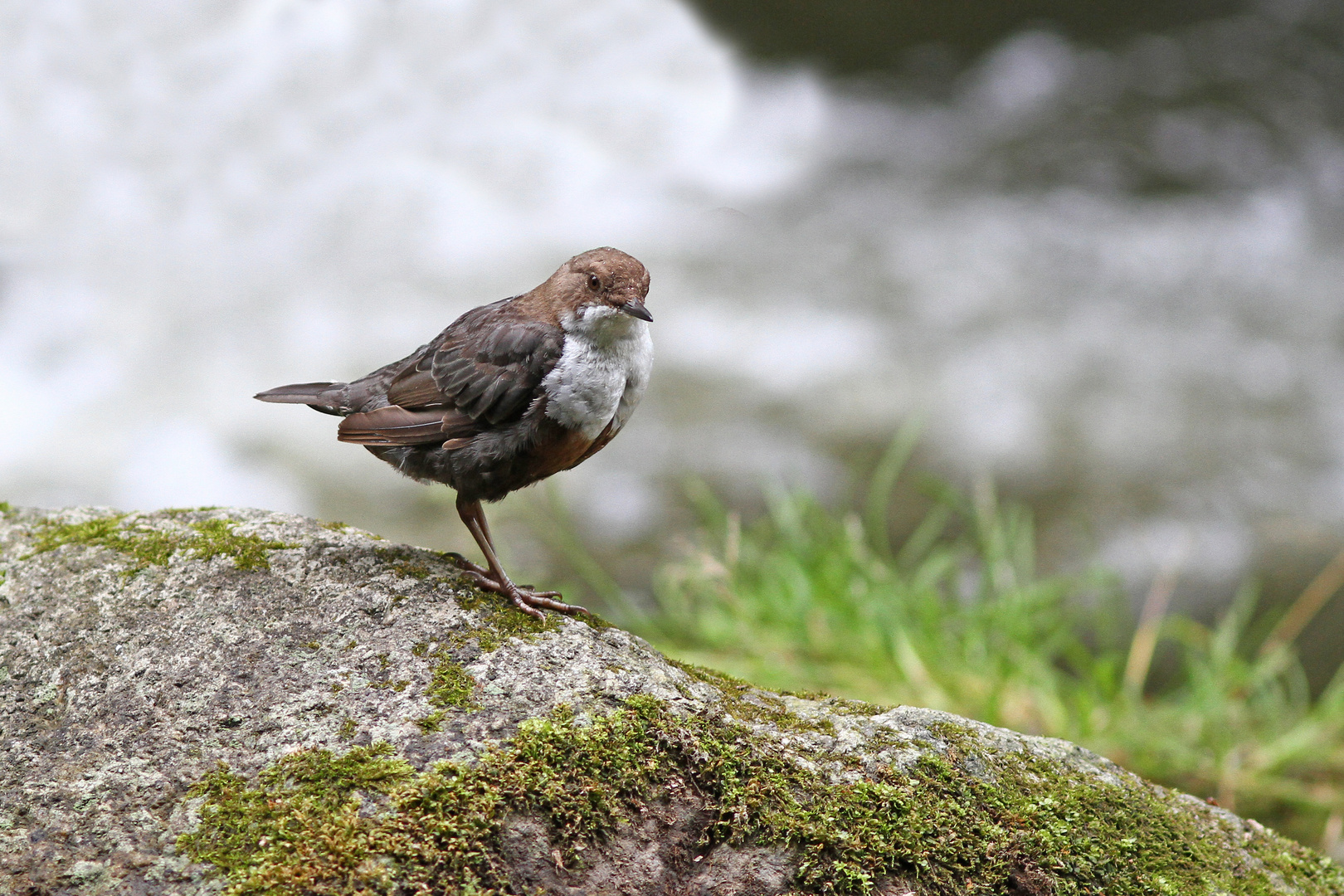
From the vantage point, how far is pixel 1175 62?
1043cm

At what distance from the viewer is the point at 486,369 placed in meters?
3.06

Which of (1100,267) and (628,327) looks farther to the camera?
(1100,267)

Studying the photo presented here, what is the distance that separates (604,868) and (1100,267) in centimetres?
986

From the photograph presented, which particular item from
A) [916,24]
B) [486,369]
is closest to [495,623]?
[486,369]

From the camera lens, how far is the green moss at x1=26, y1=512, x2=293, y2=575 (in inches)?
113

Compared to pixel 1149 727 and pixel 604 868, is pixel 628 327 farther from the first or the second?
pixel 1149 727

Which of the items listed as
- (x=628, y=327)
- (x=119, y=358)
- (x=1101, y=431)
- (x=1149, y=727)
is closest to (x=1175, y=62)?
(x=1101, y=431)

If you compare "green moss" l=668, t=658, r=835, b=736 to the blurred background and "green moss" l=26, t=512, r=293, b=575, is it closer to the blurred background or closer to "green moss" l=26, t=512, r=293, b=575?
"green moss" l=26, t=512, r=293, b=575

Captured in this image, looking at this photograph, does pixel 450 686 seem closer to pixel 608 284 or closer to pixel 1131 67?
pixel 608 284

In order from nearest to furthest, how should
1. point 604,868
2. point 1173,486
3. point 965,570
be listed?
point 604,868
point 965,570
point 1173,486

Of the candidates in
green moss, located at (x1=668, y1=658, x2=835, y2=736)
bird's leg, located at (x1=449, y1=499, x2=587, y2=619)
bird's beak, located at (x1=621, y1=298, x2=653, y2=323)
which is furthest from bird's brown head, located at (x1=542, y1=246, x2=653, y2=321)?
green moss, located at (x1=668, y1=658, x2=835, y2=736)

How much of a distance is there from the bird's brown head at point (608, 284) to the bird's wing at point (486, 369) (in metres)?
0.13

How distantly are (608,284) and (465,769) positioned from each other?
4.60 feet

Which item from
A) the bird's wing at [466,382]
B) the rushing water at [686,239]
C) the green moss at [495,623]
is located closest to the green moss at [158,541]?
the bird's wing at [466,382]
